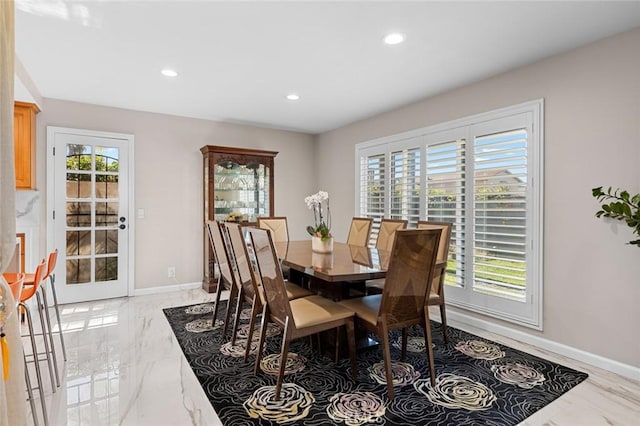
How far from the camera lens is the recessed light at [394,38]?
2490 mm

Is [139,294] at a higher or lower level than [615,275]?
lower

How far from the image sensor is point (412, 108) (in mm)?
4078

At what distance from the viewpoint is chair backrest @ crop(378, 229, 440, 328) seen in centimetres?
201

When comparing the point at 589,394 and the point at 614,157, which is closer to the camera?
the point at 589,394

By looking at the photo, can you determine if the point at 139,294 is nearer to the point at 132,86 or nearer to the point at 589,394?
the point at 132,86

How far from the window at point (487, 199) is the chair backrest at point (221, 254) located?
223 cm

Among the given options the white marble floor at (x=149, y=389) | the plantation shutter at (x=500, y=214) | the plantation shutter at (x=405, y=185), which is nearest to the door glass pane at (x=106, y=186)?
the white marble floor at (x=149, y=389)

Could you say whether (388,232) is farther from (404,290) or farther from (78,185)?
(78,185)

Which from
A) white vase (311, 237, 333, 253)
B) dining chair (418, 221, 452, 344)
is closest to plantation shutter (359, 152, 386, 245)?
dining chair (418, 221, 452, 344)

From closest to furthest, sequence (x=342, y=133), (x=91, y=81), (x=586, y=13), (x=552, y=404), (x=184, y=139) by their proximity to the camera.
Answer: (x=552, y=404)
(x=586, y=13)
(x=91, y=81)
(x=184, y=139)
(x=342, y=133)

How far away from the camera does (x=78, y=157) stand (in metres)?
4.12

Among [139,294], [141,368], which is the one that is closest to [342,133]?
[139,294]

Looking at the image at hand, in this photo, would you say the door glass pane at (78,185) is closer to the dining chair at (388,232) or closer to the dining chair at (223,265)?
the dining chair at (223,265)

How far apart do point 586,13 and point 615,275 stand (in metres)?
1.83
